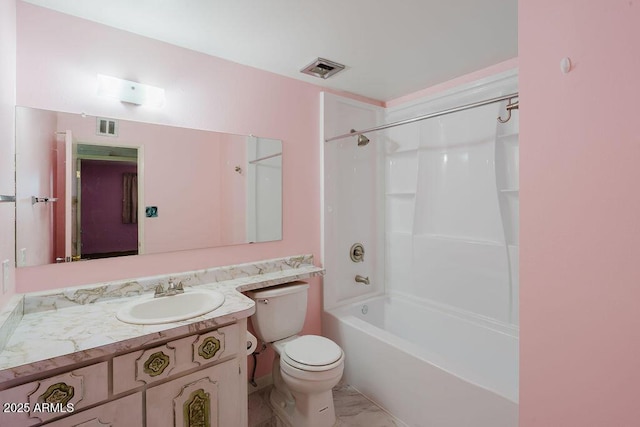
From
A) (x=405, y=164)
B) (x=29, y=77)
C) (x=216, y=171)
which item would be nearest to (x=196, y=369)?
(x=216, y=171)

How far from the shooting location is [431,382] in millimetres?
1645

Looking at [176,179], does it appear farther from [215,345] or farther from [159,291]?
[215,345]

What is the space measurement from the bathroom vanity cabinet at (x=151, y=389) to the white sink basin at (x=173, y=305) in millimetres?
185

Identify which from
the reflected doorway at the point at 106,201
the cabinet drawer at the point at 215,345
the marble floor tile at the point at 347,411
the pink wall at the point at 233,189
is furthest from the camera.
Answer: the pink wall at the point at 233,189

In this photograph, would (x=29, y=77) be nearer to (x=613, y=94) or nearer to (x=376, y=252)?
(x=613, y=94)

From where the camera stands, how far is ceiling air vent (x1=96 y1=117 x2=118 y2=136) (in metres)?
1.53

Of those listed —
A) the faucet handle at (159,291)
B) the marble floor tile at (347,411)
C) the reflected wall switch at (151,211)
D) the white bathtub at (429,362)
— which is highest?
the reflected wall switch at (151,211)

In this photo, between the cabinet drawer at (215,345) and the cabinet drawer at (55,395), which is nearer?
the cabinet drawer at (55,395)

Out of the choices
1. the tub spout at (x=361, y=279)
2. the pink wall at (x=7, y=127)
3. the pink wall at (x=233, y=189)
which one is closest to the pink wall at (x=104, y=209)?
the pink wall at (x=7, y=127)

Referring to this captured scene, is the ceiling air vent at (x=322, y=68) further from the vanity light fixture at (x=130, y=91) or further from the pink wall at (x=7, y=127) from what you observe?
the pink wall at (x=7, y=127)

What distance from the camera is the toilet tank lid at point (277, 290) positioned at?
1.91 metres

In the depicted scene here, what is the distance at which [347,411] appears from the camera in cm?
192

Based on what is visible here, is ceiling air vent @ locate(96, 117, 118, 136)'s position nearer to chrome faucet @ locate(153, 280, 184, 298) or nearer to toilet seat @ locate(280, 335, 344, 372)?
chrome faucet @ locate(153, 280, 184, 298)

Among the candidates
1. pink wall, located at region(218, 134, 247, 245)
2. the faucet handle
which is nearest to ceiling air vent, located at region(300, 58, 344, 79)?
pink wall, located at region(218, 134, 247, 245)
